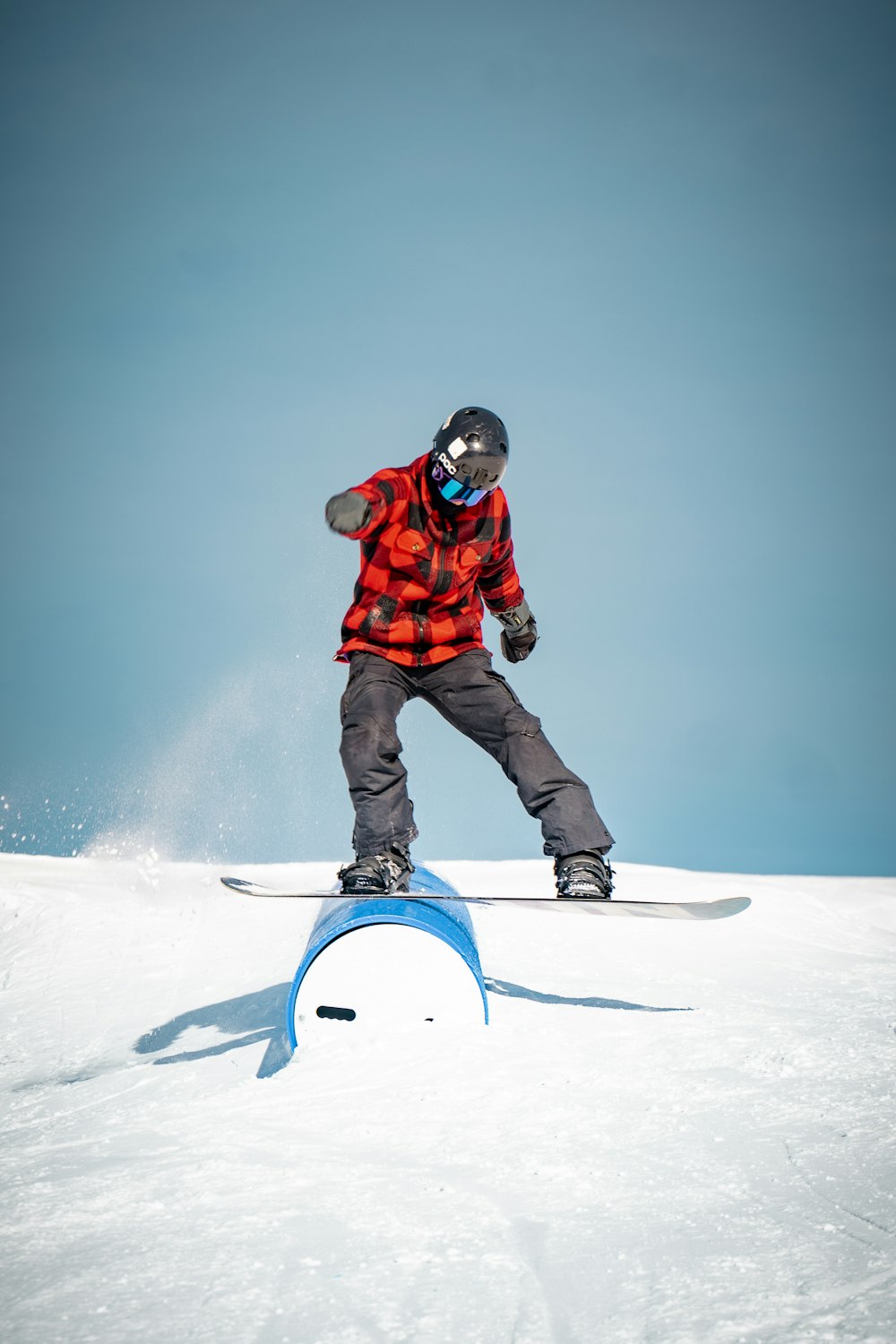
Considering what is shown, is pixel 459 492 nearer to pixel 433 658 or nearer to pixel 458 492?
pixel 458 492

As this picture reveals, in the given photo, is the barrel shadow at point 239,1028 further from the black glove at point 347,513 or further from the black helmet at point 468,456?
the black helmet at point 468,456

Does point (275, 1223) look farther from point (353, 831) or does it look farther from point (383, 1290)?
point (353, 831)

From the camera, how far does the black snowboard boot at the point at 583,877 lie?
4.05 m

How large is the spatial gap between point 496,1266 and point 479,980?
153 cm

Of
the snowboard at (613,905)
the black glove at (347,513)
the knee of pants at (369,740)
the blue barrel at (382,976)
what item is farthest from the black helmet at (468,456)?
the blue barrel at (382,976)

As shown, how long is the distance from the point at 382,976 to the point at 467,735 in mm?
1452

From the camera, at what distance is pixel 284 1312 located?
2.01 m

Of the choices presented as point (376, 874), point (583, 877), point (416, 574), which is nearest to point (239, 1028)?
point (376, 874)

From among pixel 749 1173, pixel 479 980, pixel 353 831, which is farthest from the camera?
pixel 353 831

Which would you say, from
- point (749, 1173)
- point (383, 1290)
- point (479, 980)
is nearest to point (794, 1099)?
point (749, 1173)

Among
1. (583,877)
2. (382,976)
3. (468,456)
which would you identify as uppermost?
(468,456)

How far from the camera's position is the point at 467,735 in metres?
4.72

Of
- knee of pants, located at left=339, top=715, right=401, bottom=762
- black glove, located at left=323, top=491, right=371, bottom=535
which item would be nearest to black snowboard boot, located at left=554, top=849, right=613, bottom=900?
knee of pants, located at left=339, top=715, right=401, bottom=762

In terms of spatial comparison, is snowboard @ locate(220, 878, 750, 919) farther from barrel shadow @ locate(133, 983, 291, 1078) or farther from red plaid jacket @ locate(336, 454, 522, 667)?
red plaid jacket @ locate(336, 454, 522, 667)
